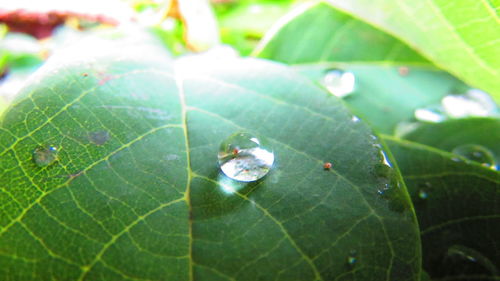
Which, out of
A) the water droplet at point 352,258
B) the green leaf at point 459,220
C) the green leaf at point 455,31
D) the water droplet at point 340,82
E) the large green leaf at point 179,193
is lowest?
the green leaf at point 459,220

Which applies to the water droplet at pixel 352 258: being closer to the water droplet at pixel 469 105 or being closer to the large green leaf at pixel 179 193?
the large green leaf at pixel 179 193

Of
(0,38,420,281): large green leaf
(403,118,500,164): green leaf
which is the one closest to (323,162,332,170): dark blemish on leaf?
(0,38,420,281): large green leaf

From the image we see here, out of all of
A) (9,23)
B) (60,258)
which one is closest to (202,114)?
(60,258)

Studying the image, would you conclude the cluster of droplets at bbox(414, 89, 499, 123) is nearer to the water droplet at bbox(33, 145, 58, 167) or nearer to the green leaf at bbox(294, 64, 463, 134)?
the green leaf at bbox(294, 64, 463, 134)

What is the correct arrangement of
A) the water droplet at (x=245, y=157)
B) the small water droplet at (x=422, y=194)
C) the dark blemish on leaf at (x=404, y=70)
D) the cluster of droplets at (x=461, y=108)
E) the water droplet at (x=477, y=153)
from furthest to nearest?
1. the dark blemish on leaf at (x=404, y=70)
2. the cluster of droplets at (x=461, y=108)
3. the water droplet at (x=477, y=153)
4. the small water droplet at (x=422, y=194)
5. the water droplet at (x=245, y=157)

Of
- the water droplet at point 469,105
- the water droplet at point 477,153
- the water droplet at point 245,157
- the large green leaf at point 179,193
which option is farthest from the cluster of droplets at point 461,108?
the water droplet at point 245,157

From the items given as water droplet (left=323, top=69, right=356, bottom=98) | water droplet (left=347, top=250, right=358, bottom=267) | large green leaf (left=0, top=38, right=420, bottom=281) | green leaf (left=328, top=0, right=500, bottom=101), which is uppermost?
green leaf (left=328, top=0, right=500, bottom=101)
